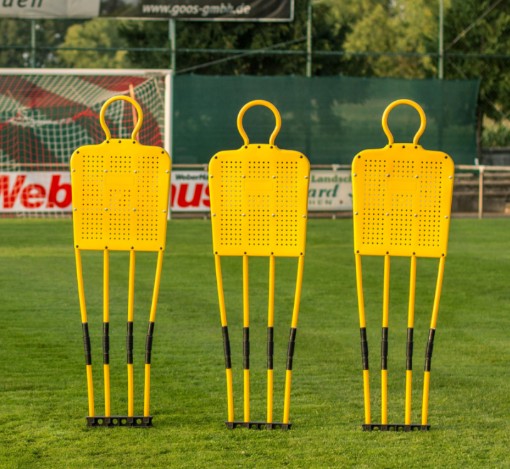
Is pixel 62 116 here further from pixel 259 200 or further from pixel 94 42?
pixel 94 42

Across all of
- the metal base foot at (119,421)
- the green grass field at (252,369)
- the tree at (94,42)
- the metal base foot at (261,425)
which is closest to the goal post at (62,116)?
the green grass field at (252,369)

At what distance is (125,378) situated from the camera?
5.23m

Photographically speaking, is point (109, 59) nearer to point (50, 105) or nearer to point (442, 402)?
point (50, 105)

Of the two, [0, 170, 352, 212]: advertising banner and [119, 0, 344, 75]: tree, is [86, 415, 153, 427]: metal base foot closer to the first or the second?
[0, 170, 352, 212]: advertising banner

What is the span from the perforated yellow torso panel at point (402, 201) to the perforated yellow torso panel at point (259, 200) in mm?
303

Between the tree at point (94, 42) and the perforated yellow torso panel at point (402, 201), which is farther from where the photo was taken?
the tree at point (94, 42)

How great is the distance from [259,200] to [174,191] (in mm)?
14242

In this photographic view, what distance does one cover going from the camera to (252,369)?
5512mm

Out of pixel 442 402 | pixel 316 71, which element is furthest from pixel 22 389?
pixel 316 71

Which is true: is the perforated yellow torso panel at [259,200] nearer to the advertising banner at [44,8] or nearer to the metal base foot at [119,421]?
the metal base foot at [119,421]

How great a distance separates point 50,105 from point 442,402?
18.7 metres

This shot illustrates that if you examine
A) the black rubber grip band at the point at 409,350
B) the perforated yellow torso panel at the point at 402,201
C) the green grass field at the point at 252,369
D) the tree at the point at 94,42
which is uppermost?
the tree at the point at 94,42

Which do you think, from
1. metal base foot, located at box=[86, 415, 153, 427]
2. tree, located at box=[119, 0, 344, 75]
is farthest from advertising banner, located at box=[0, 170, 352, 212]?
metal base foot, located at box=[86, 415, 153, 427]

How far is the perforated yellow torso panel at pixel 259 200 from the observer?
404 cm
